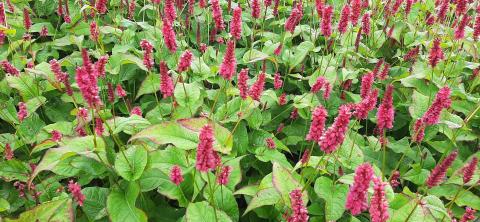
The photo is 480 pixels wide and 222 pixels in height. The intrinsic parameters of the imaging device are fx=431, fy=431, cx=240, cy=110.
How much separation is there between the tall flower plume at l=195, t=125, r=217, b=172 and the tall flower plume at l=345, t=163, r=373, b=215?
0.56m

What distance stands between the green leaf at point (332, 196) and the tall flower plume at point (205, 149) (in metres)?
0.89

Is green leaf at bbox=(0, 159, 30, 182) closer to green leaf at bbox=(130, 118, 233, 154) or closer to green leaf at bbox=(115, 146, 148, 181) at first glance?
green leaf at bbox=(115, 146, 148, 181)

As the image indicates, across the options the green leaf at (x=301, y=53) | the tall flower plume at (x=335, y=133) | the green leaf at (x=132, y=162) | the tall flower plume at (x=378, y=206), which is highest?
the tall flower plume at (x=335, y=133)

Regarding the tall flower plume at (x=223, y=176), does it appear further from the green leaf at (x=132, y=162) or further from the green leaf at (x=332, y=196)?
the green leaf at (x=332, y=196)

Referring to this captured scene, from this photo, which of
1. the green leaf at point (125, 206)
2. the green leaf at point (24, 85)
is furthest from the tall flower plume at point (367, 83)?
the green leaf at point (24, 85)

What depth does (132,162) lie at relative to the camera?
2.33 metres

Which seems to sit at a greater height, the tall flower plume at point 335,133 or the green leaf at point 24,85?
the tall flower plume at point 335,133

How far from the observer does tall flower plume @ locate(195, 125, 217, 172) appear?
1688 mm

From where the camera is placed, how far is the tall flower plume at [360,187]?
1532 mm

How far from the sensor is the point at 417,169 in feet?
9.32

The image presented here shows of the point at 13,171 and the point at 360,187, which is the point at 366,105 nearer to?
the point at 360,187

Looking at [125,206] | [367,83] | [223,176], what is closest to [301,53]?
[367,83]

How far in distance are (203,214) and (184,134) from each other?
1.39ft

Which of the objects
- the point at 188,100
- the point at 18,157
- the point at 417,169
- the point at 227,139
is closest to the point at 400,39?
the point at 417,169
